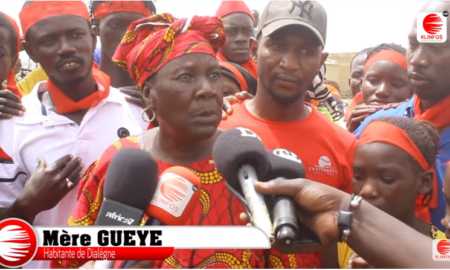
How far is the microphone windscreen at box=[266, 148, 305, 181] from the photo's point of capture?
1.40 m

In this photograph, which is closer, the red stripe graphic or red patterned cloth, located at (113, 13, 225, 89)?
the red stripe graphic

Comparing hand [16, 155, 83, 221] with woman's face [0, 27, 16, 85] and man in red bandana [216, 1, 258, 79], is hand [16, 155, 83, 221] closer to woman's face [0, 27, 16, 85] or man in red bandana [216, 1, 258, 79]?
woman's face [0, 27, 16, 85]

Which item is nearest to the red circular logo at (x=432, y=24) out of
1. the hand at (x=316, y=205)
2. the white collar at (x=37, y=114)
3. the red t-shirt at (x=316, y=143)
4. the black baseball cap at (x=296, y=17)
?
the black baseball cap at (x=296, y=17)

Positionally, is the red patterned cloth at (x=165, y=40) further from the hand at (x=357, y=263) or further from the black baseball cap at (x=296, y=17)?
the hand at (x=357, y=263)

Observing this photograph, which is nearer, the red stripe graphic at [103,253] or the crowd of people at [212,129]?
the red stripe graphic at [103,253]

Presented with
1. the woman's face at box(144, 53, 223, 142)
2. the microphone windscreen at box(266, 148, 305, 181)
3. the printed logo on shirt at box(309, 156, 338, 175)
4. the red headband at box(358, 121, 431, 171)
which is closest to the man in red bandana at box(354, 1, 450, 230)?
the red headband at box(358, 121, 431, 171)

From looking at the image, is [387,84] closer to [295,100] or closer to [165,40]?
[295,100]

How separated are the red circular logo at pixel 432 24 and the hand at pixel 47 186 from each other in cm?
161

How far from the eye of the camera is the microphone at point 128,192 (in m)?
1.36

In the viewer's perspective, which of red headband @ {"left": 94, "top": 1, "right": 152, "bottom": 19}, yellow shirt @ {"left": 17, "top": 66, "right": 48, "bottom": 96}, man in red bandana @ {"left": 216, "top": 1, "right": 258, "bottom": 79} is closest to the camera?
red headband @ {"left": 94, "top": 1, "right": 152, "bottom": 19}

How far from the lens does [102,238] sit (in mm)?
1491

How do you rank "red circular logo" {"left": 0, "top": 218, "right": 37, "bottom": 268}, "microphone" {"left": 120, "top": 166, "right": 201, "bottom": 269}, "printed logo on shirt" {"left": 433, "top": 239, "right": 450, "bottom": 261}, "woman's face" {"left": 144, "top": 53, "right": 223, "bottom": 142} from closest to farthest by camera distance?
1. "microphone" {"left": 120, "top": 166, "right": 201, "bottom": 269}
2. "printed logo on shirt" {"left": 433, "top": 239, "right": 450, "bottom": 261}
3. "red circular logo" {"left": 0, "top": 218, "right": 37, "bottom": 268}
4. "woman's face" {"left": 144, "top": 53, "right": 223, "bottom": 142}

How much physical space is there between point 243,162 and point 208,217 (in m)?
0.48

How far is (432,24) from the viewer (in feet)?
8.09
